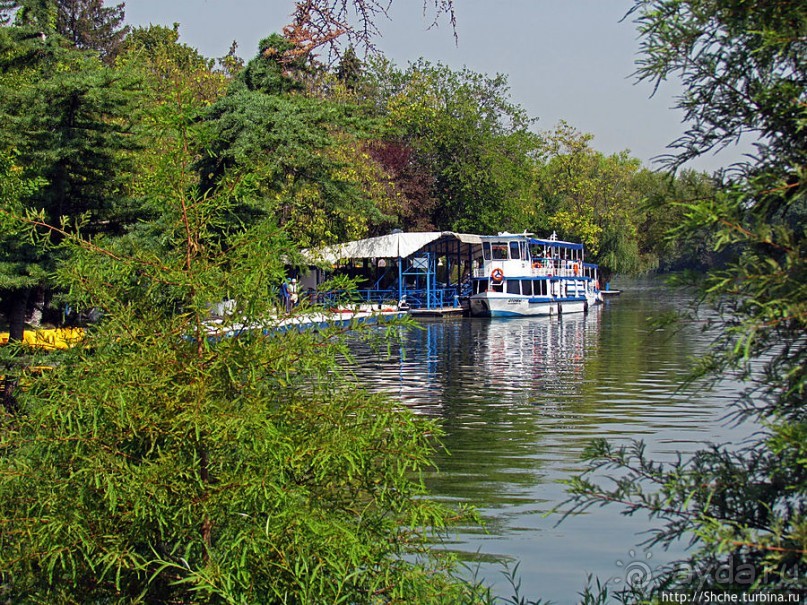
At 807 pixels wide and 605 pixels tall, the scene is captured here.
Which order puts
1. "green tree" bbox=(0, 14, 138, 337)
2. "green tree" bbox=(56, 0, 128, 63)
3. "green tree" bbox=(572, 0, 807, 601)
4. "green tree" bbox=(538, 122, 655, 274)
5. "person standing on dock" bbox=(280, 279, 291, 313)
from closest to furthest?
"green tree" bbox=(572, 0, 807, 601), "person standing on dock" bbox=(280, 279, 291, 313), "green tree" bbox=(0, 14, 138, 337), "green tree" bbox=(56, 0, 128, 63), "green tree" bbox=(538, 122, 655, 274)

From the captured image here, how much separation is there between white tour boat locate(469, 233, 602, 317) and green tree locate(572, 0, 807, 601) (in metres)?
50.8

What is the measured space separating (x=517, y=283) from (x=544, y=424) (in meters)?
39.3

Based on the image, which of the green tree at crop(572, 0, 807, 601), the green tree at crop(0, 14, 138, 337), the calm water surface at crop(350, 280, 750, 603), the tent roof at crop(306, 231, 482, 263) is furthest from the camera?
the tent roof at crop(306, 231, 482, 263)

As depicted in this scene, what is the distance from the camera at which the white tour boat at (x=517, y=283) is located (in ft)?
179

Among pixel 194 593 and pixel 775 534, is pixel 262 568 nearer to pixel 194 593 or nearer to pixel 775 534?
pixel 194 593

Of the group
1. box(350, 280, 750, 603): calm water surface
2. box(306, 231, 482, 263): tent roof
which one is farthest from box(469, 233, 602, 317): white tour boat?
box(350, 280, 750, 603): calm water surface

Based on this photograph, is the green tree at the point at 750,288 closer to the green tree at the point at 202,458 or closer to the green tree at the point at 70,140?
the green tree at the point at 202,458

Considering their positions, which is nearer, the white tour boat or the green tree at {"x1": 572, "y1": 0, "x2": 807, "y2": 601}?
the green tree at {"x1": 572, "y1": 0, "x2": 807, "y2": 601}

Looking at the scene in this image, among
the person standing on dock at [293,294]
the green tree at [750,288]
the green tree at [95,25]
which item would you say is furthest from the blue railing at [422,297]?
the green tree at [750,288]

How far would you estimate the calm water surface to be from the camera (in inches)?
388

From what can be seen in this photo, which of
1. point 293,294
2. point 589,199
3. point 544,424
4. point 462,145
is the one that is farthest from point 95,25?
point 293,294

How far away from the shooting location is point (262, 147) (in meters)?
14.0

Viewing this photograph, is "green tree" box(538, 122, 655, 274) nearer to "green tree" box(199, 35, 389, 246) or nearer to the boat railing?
the boat railing

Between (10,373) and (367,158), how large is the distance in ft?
165
